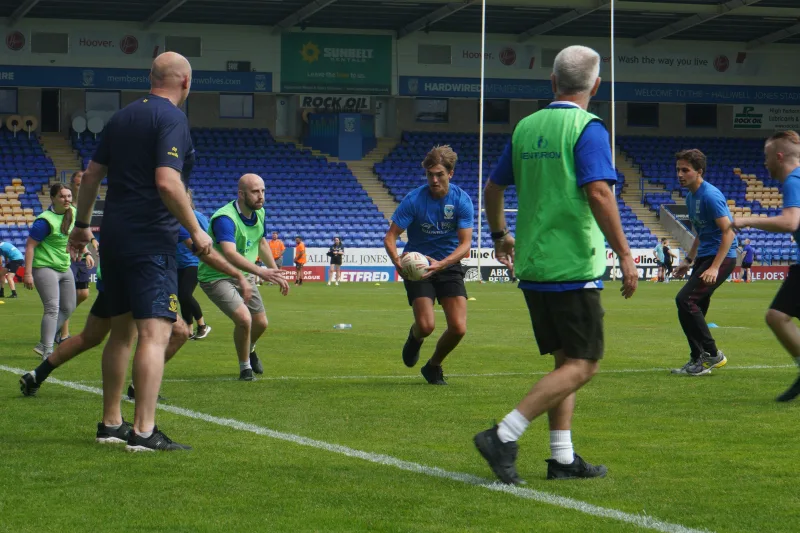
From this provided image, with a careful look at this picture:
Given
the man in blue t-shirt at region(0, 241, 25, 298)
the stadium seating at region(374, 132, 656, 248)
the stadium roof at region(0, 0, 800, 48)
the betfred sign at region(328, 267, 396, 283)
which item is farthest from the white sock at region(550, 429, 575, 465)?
the stadium seating at region(374, 132, 656, 248)

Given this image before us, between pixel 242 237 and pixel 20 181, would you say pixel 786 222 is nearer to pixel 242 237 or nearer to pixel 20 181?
pixel 242 237

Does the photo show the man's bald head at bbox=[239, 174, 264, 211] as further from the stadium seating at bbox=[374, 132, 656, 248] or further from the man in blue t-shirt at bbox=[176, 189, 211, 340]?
the stadium seating at bbox=[374, 132, 656, 248]

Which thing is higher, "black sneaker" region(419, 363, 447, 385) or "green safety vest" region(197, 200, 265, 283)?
"green safety vest" region(197, 200, 265, 283)

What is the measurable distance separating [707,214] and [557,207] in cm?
622

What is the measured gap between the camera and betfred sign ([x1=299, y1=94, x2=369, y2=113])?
173ft

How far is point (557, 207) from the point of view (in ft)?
20.7

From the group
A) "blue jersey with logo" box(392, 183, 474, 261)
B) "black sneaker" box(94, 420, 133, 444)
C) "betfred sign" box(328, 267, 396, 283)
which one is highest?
"blue jersey with logo" box(392, 183, 474, 261)

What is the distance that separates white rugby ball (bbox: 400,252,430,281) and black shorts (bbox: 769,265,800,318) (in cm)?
296

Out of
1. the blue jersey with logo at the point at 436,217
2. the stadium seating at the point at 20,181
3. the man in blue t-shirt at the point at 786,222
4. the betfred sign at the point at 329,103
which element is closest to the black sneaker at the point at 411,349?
the blue jersey with logo at the point at 436,217

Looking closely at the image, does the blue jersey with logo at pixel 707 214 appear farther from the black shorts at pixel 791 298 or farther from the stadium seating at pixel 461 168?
the stadium seating at pixel 461 168

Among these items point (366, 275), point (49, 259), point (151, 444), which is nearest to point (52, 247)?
point (49, 259)

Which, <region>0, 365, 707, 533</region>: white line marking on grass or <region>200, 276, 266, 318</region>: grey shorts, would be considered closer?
<region>0, 365, 707, 533</region>: white line marking on grass

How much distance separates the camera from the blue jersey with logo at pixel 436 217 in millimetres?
11406

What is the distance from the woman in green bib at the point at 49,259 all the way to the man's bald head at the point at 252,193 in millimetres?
2676
